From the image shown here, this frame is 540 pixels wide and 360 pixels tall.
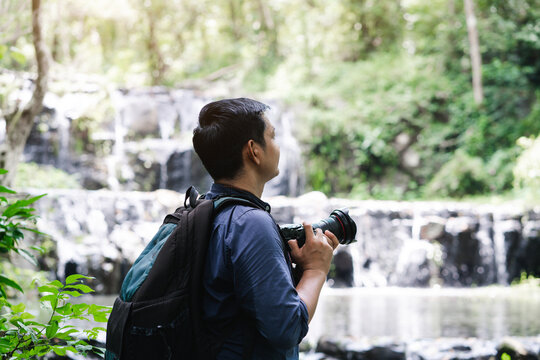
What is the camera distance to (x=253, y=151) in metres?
1.55

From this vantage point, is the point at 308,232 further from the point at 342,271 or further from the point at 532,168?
the point at 532,168

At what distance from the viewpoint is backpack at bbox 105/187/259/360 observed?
52.7 inches

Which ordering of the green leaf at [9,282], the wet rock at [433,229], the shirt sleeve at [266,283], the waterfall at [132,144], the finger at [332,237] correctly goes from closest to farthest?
the shirt sleeve at [266,283] < the green leaf at [9,282] < the finger at [332,237] < the wet rock at [433,229] < the waterfall at [132,144]

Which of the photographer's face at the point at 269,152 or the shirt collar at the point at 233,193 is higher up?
the photographer's face at the point at 269,152

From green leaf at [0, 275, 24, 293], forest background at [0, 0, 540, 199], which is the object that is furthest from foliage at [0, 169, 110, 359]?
forest background at [0, 0, 540, 199]

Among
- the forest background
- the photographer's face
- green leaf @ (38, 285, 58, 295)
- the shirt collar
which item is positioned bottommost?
green leaf @ (38, 285, 58, 295)

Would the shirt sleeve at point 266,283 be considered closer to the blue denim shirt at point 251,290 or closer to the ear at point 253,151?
the blue denim shirt at point 251,290

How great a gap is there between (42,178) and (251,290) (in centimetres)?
1405

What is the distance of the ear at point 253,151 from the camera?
1.55m

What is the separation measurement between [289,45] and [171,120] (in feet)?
24.9

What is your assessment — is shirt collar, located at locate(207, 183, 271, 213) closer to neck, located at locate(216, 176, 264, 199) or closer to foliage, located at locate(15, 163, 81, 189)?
neck, located at locate(216, 176, 264, 199)

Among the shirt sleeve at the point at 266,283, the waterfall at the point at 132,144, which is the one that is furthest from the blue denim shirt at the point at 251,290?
the waterfall at the point at 132,144

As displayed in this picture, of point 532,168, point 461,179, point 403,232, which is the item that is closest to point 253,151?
point 403,232

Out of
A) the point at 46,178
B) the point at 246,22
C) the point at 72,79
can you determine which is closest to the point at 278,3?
the point at 246,22
